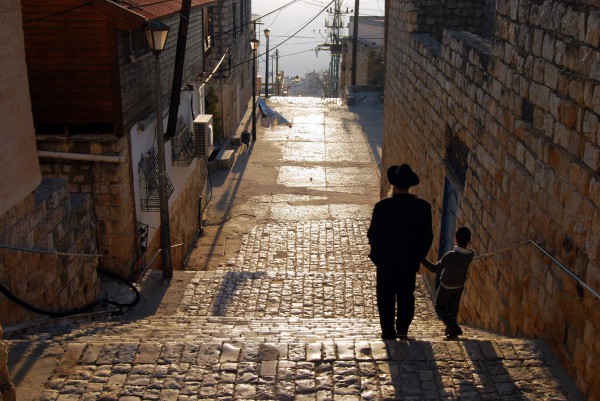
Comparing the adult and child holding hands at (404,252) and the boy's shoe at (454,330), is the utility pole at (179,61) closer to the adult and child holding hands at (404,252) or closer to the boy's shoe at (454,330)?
the adult and child holding hands at (404,252)

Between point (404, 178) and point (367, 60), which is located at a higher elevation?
point (404, 178)

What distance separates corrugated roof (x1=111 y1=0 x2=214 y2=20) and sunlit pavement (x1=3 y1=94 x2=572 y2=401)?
404 cm

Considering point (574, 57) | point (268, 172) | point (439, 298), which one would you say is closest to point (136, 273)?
point (439, 298)

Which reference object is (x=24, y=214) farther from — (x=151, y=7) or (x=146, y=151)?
(x=151, y=7)

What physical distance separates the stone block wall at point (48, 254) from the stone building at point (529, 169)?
171 inches

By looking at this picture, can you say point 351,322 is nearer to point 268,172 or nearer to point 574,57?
point 574,57

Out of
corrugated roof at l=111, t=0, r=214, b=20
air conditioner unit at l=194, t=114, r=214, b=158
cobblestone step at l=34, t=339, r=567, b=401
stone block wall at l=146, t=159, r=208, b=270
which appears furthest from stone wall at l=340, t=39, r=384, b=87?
cobblestone step at l=34, t=339, r=567, b=401

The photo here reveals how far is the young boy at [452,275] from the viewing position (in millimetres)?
5668

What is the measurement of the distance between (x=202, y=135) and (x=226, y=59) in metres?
9.85

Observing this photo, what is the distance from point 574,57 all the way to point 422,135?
620 cm

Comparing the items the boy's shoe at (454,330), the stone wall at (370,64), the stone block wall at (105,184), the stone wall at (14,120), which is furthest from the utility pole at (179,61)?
the stone wall at (370,64)

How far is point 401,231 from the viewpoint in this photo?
A: 17.9ft

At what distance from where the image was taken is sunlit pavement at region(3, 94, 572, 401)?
457 centimetres

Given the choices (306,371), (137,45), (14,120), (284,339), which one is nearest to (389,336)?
(284,339)
